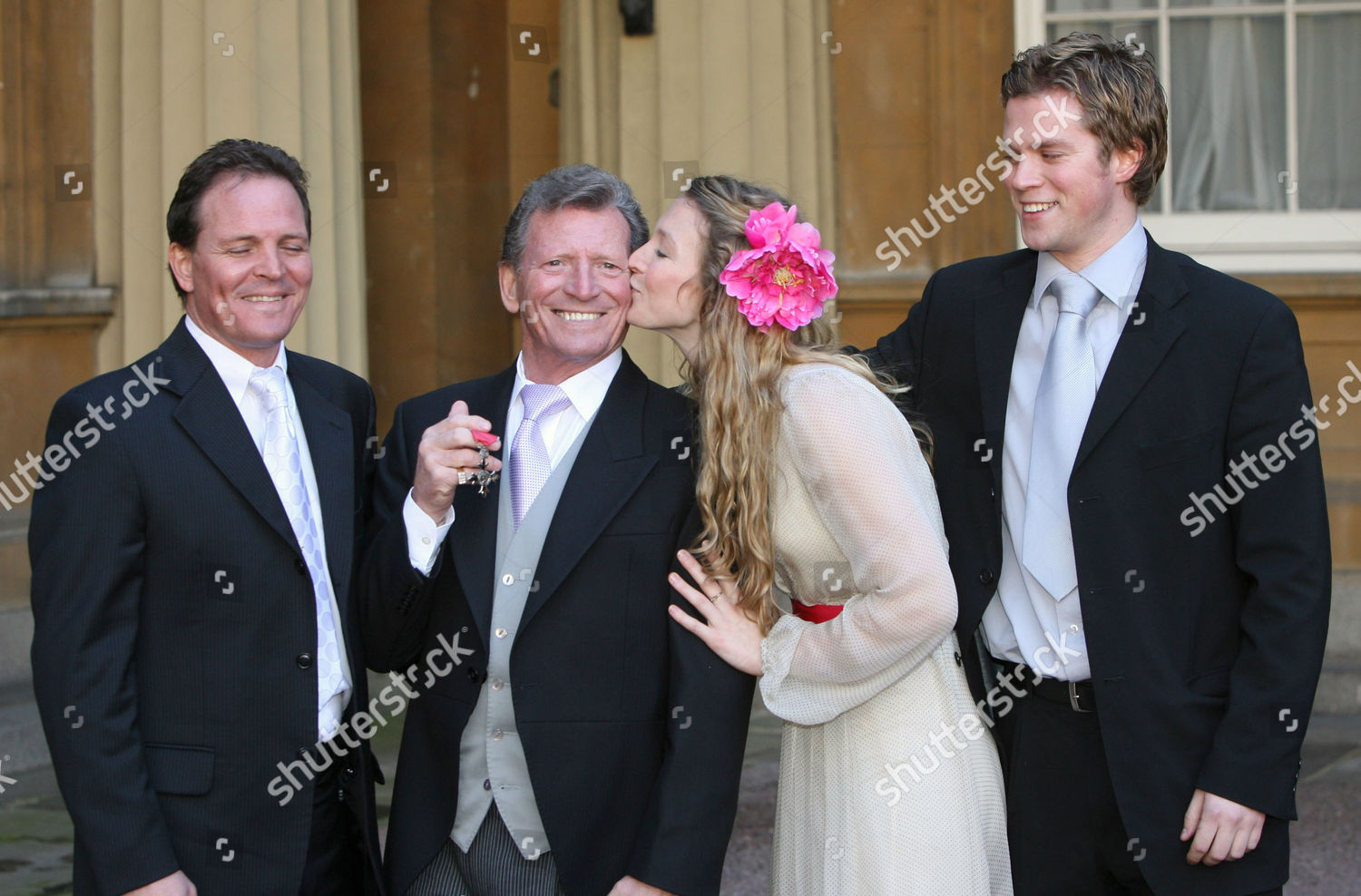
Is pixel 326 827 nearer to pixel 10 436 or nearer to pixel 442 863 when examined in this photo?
pixel 442 863

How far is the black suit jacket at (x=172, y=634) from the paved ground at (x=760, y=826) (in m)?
2.17

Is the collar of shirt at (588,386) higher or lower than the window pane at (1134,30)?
lower

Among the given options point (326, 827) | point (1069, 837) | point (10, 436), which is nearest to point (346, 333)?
point (10, 436)

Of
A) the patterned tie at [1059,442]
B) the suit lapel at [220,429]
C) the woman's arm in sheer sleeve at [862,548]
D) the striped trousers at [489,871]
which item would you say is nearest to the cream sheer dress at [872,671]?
the woman's arm in sheer sleeve at [862,548]

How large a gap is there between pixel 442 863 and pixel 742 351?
106 centimetres

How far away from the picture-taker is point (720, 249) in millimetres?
2627

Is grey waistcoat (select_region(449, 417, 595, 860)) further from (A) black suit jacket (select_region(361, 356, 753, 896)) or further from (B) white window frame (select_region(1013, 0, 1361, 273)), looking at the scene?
(B) white window frame (select_region(1013, 0, 1361, 273))

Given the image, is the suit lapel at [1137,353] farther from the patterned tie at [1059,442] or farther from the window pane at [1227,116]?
the window pane at [1227,116]

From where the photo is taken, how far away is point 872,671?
2.43 metres

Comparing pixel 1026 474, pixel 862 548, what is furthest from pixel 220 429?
pixel 1026 474

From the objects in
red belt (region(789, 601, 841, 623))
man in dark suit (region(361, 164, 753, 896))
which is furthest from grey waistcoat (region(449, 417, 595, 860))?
red belt (region(789, 601, 841, 623))

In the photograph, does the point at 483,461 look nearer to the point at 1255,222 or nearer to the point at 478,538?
the point at 478,538

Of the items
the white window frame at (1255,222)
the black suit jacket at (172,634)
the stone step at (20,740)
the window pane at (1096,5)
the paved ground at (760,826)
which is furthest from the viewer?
the window pane at (1096,5)

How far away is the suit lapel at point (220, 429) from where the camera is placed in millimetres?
2481
